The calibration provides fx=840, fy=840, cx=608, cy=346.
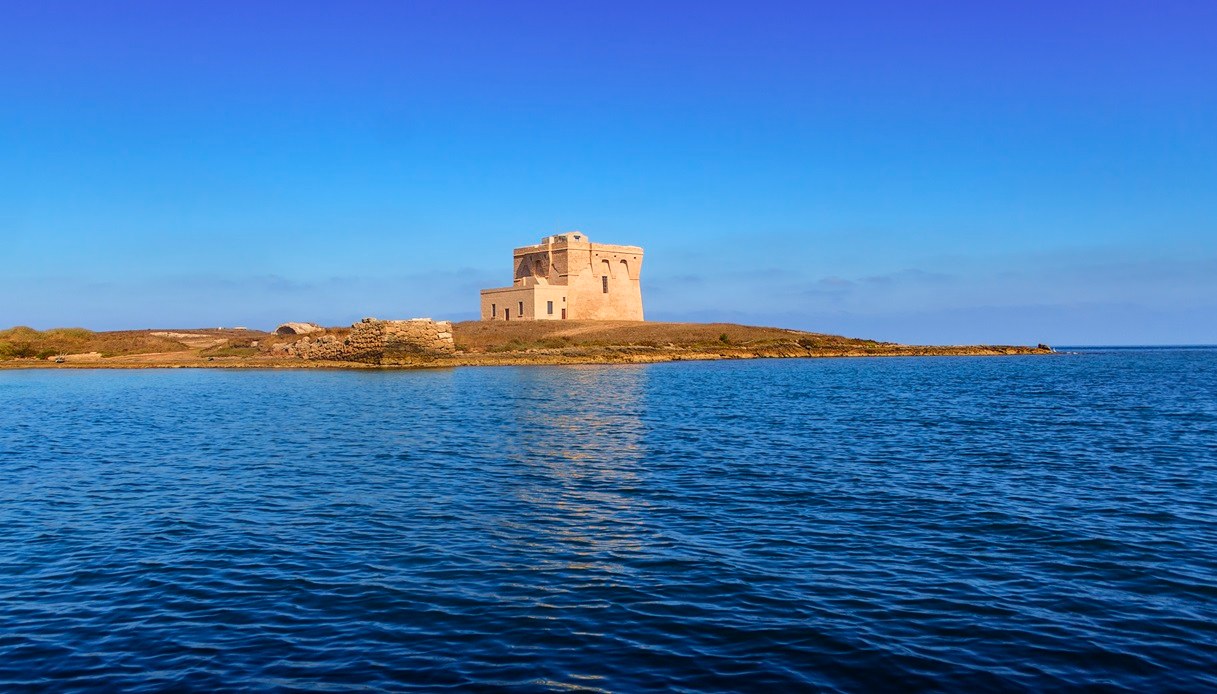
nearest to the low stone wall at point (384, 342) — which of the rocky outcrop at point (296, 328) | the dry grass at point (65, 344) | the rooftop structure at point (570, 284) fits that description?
the rocky outcrop at point (296, 328)

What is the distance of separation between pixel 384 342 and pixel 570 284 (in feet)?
138

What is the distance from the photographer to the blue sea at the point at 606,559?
7.83 meters

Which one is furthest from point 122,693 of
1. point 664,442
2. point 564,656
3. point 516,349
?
point 516,349

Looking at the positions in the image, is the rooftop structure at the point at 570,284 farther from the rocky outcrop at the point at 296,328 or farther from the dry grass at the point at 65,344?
the dry grass at the point at 65,344

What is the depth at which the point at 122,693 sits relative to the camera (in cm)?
717

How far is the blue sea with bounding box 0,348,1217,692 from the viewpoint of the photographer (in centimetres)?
783

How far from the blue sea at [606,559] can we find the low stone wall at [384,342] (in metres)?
34.5

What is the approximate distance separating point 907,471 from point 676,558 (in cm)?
884

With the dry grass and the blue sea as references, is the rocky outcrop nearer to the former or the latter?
the dry grass

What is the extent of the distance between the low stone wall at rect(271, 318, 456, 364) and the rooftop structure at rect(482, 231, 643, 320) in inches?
1311

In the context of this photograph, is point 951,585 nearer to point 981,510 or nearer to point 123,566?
point 981,510

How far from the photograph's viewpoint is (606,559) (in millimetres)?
11367

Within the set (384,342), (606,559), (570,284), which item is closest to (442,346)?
(384,342)

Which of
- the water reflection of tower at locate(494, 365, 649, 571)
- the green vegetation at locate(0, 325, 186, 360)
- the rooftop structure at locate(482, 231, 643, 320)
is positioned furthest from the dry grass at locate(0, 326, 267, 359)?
the water reflection of tower at locate(494, 365, 649, 571)
